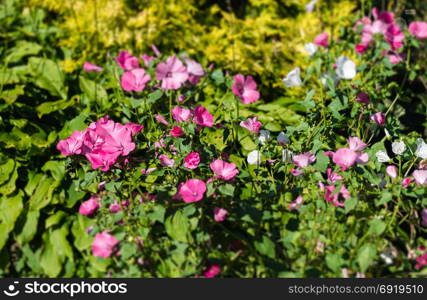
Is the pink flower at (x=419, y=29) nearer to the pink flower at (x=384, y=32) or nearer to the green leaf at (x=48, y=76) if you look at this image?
the pink flower at (x=384, y=32)

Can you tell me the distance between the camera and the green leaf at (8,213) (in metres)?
1.95

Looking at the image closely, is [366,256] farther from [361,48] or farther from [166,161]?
[361,48]

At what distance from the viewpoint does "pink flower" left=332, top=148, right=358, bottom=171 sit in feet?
5.18

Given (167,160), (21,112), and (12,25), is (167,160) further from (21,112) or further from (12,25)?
(12,25)

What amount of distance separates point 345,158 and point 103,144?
85 cm

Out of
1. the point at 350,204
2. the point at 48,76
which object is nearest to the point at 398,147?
the point at 350,204

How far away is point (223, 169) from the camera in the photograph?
1656 millimetres

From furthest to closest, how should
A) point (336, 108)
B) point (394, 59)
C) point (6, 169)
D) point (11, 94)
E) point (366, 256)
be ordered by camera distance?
point (394, 59), point (11, 94), point (6, 169), point (336, 108), point (366, 256)

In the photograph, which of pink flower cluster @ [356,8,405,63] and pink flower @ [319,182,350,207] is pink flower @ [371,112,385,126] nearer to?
pink flower @ [319,182,350,207]

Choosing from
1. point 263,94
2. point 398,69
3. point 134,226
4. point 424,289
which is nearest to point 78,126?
point 134,226

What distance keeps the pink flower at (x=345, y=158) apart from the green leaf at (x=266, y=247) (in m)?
0.36

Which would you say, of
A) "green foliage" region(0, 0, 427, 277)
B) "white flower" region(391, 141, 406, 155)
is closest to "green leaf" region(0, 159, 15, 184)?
"green foliage" region(0, 0, 427, 277)

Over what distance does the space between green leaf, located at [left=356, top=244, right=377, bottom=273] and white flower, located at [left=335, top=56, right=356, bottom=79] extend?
3.03 ft

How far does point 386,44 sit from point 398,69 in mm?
760
